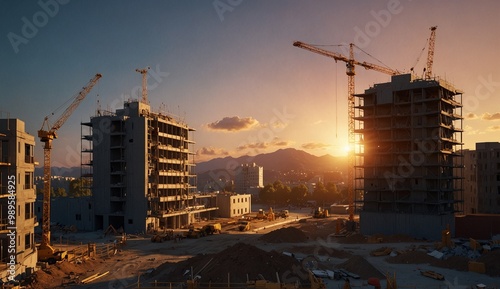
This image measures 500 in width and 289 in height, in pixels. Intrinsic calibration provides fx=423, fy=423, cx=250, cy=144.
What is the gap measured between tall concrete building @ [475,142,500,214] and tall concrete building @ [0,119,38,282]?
9726 cm

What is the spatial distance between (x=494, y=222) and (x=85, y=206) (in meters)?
75.3

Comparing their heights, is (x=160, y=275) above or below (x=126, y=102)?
below

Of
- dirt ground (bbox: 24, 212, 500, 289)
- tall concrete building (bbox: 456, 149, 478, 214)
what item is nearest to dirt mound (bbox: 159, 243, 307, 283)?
dirt ground (bbox: 24, 212, 500, 289)

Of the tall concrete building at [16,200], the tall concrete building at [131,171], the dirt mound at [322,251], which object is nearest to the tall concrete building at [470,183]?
the dirt mound at [322,251]

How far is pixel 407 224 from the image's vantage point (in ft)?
237

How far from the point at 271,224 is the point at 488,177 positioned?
175 feet

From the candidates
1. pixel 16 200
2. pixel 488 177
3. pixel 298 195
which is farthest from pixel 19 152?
pixel 298 195

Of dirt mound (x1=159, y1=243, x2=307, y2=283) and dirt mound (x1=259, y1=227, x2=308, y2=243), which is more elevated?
dirt mound (x1=159, y1=243, x2=307, y2=283)

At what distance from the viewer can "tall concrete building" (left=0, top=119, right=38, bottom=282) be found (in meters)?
39.6

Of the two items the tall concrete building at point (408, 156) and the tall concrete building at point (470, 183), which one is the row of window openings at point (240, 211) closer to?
the tall concrete building at point (408, 156)

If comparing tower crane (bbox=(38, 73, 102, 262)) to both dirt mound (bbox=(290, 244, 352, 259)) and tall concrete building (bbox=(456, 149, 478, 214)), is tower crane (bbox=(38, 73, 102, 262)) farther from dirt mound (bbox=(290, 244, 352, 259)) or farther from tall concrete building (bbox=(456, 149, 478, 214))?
tall concrete building (bbox=(456, 149, 478, 214))

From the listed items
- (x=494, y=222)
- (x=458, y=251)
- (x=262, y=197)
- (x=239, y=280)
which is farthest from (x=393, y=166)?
(x=262, y=197)

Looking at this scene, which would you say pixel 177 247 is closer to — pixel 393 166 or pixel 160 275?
pixel 160 275

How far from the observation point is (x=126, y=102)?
294 feet
